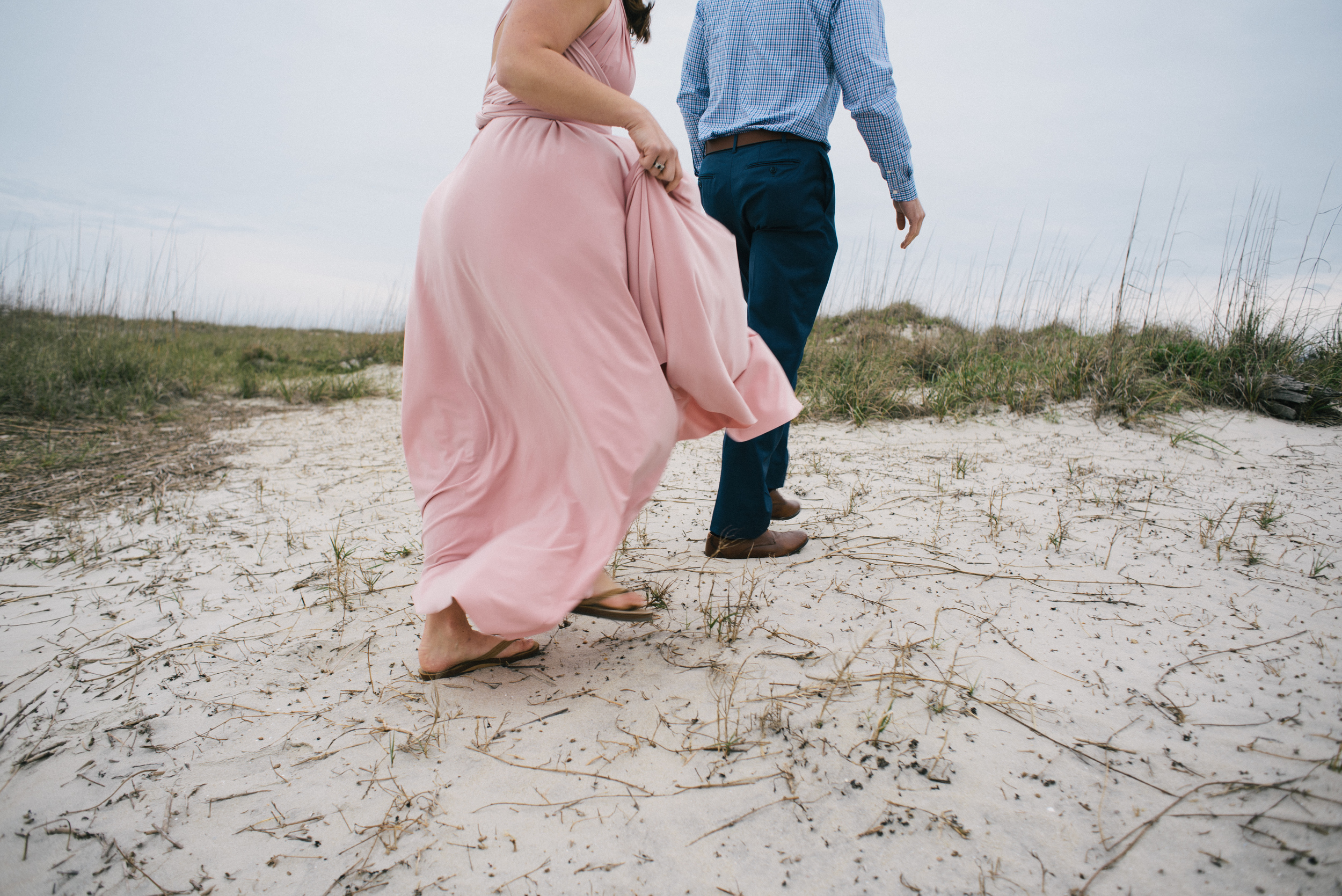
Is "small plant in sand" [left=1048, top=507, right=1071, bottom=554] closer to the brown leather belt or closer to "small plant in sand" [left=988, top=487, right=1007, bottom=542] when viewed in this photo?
"small plant in sand" [left=988, top=487, right=1007, bottom=542]

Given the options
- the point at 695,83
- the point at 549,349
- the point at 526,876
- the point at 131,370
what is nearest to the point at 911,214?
the point at 695,83

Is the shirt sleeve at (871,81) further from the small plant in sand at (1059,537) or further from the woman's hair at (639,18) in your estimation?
the small plant in sand at (1059,537)

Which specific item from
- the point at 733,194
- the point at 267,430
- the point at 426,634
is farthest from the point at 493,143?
the point at 267,430

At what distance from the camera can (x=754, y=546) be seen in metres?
1.93

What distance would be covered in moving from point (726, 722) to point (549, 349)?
77 centimetres

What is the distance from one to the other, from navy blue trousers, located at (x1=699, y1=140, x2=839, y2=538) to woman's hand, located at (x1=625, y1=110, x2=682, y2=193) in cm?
57

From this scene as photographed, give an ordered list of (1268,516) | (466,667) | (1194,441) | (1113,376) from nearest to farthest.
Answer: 1. (466,667)
2. (1268,516)
3. (1194,441)
4. (1113,376)

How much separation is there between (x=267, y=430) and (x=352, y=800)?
12.7 feet

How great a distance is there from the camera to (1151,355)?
3793 mm

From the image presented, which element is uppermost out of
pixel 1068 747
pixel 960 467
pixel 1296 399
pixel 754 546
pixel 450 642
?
pixel 1296 399

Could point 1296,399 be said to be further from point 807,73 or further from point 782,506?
point 807,73

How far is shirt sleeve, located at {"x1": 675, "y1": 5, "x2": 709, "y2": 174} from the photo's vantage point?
206 cm

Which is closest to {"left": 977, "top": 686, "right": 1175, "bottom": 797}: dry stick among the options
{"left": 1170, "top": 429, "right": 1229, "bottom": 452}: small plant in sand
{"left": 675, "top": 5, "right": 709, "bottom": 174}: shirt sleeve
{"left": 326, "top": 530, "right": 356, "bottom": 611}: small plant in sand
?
{"left": 326, "top": 530, "right": 356, "bottom": 611}: small plant in sand

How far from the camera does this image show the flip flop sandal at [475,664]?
132 centimetres
